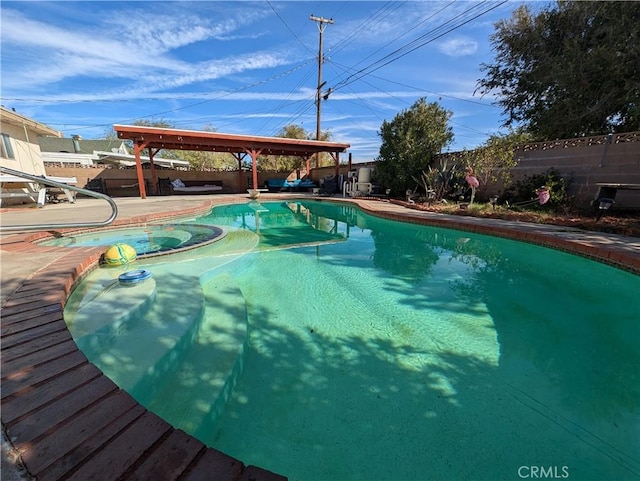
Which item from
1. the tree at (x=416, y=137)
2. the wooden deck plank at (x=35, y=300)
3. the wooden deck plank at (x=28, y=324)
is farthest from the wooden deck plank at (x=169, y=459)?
the tree at (x=416, y=137)

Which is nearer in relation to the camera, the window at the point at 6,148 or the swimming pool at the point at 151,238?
the swimming pool at the point at 151,238

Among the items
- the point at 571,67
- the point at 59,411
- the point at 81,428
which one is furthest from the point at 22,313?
the point at 571,67

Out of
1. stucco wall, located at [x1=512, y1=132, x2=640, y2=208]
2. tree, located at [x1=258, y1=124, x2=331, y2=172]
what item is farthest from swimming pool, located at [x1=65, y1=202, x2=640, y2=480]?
tree, located at [x1=258, y1=124, x2=331, y2=172]

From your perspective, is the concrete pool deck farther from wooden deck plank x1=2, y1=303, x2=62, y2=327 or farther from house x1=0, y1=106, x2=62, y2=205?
house x1=0, y1=106, x2=62, y2=205

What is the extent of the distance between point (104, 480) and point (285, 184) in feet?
57.1

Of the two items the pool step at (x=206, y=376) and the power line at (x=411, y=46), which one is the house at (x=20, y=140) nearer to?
the pool step at (x=206, y=376)

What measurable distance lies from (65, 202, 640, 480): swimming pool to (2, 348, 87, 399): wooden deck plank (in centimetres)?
43

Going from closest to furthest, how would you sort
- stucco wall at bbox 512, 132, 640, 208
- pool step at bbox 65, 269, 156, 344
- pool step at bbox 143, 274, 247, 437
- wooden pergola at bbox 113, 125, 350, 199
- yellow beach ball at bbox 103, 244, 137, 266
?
pool step at bbox 143, 274, 247, 437 → pool step at bbox 65, 269, 156, 344 → yellow beach ball at bbox 103, 244, 137, 266 → stucco wall at bbox 512, 132, 640, 208 → wooden pergola at bbox 113, 125, 350, 199

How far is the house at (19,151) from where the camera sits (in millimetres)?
8445

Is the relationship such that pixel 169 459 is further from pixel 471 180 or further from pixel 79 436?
pixel 471 180

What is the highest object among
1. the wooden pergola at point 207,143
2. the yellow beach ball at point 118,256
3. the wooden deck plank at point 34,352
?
the wooden pergola at point 207,143

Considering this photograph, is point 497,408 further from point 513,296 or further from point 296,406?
point 513,296

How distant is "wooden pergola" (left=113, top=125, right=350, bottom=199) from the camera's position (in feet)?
36.8

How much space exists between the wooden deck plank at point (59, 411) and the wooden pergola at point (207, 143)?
12.1m
